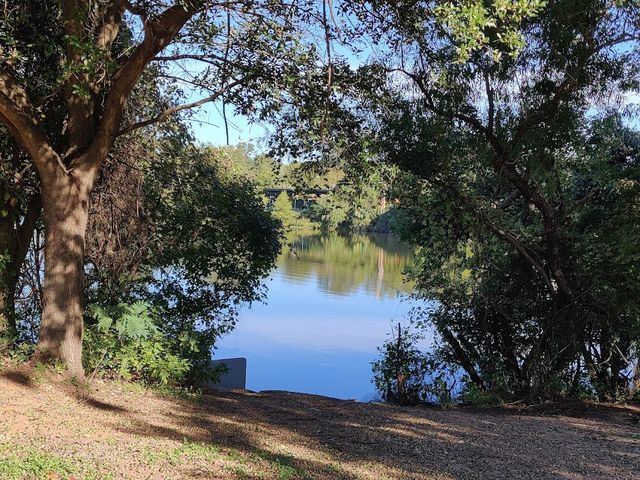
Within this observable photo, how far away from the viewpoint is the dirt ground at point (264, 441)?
3.72 metres

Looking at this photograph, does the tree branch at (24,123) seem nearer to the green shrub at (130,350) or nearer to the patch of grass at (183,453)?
the green shrub at (130,350)

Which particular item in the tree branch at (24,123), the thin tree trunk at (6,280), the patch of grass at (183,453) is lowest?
the patch of grass at (183,453)

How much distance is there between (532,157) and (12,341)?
260 inches

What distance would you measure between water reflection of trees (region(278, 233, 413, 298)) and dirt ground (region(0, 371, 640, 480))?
9951 mm

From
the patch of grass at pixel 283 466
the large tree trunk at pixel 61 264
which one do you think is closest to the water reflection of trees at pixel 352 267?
the large tree trunk at pixel 61 264

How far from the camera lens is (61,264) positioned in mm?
5723

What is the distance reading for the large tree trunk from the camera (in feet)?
18.6

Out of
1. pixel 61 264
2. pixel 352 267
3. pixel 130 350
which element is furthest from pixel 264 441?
pixel 352 267

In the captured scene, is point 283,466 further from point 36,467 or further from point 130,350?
point 130,350

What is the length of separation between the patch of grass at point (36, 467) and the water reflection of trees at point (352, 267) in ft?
41.6

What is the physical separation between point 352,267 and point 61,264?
77.0 feet

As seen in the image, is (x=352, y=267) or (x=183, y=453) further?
(x=352, y=267)

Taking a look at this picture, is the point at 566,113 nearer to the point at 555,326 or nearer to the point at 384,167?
the point at 384,167

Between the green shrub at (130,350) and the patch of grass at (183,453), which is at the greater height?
the green shrub at (130,350)
